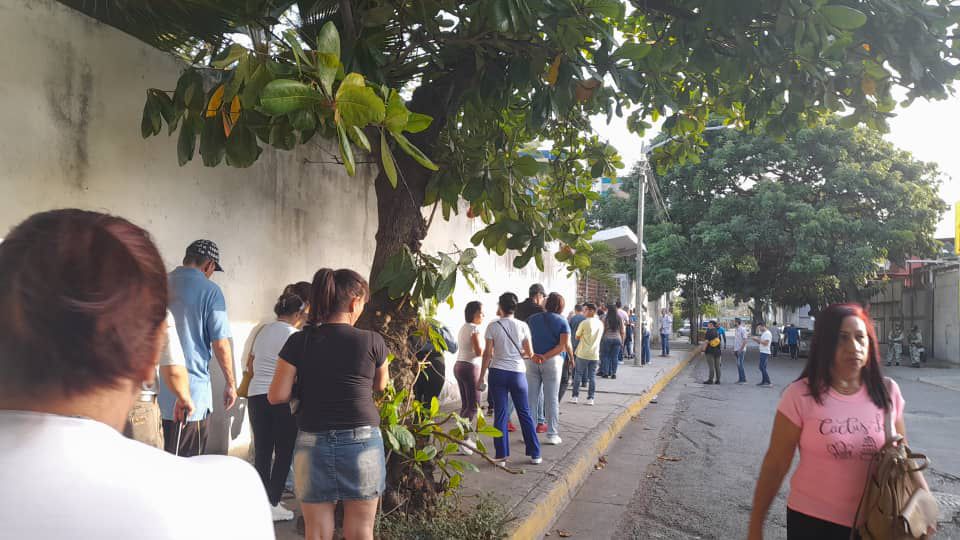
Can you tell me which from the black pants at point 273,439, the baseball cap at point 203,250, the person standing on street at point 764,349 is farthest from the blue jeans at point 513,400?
the person standing on street at point 764,349

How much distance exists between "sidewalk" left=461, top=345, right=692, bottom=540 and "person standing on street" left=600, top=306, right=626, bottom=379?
2414mm

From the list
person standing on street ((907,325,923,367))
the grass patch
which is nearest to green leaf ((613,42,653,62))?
the grass patch

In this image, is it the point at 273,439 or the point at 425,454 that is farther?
the point at 273,439

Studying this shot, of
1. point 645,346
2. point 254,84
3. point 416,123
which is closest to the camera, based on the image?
point 416,123

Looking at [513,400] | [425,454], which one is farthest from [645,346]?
[425,454]

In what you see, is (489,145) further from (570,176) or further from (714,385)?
(714,385)

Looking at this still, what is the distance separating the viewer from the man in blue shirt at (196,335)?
3982 mm

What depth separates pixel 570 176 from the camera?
249 inches

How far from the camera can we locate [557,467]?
246 inches

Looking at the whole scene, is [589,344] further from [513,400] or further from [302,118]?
[302,118]

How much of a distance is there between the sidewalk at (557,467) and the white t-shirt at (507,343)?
2.99ft

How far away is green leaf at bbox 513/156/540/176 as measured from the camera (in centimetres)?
393

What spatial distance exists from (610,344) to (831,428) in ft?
38.9

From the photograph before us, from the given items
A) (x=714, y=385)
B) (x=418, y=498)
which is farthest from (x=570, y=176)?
(x=714, y=385)
